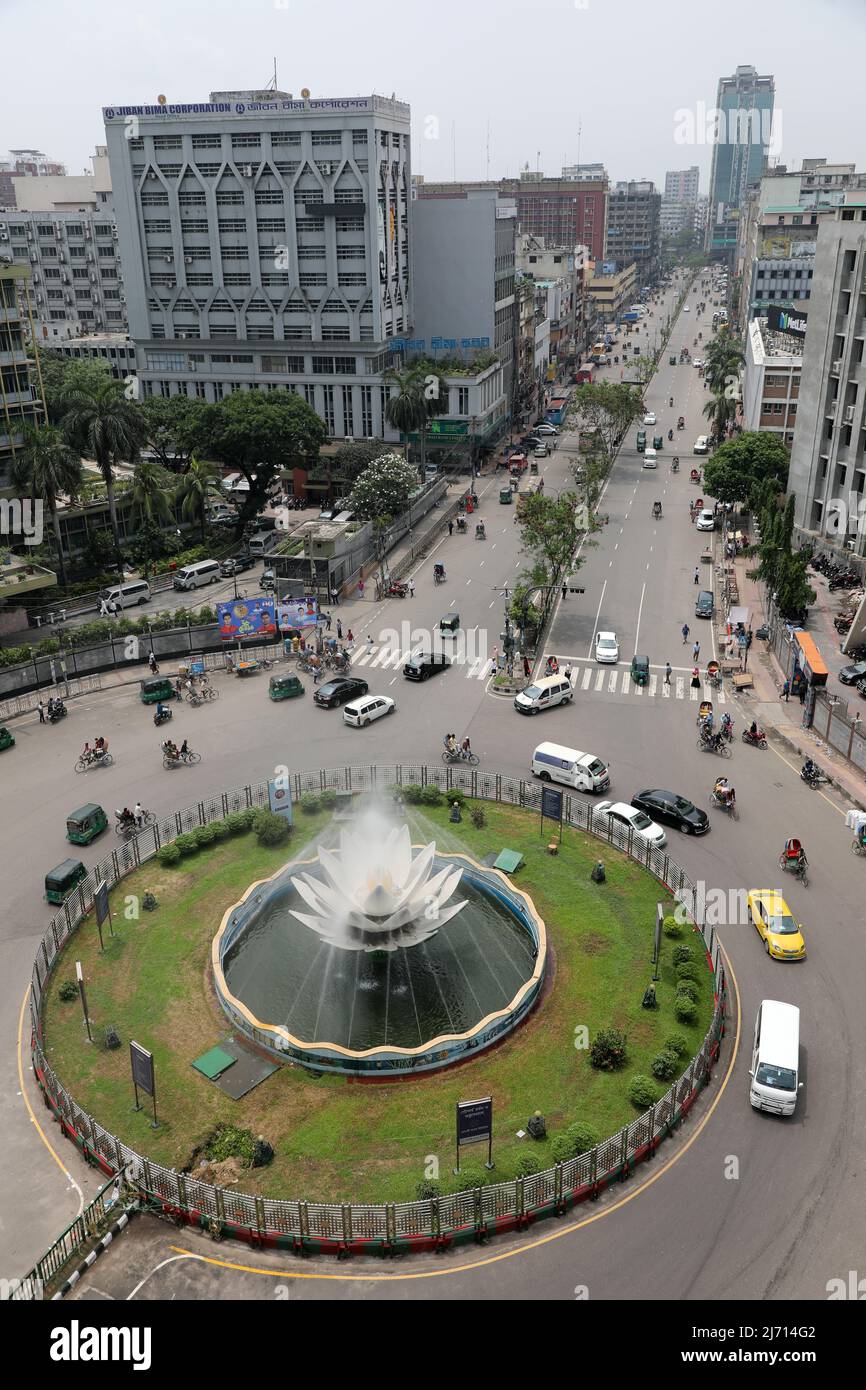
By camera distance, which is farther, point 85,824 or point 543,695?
point 543,695

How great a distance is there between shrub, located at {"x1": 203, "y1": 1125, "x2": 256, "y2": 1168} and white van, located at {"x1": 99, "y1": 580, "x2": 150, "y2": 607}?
2091 inches

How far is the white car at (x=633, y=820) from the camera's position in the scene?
148ft

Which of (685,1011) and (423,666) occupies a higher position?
(423,666)

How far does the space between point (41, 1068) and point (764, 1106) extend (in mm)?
22425

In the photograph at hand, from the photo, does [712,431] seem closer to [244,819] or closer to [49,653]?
[49,653]

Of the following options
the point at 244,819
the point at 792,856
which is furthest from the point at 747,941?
the point at 244,819

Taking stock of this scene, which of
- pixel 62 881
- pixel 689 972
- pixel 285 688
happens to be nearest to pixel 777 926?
pixel 689 972

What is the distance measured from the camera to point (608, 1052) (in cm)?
3262

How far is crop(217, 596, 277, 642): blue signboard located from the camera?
67.1 m

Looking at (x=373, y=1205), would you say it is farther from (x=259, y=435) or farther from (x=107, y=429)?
(x=259, y=435)

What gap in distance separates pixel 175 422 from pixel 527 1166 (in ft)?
277

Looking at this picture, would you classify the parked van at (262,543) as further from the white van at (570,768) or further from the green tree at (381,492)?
the white van at (570,768)

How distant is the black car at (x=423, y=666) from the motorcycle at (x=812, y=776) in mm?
23296

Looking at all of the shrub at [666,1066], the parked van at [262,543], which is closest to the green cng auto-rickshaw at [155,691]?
the parked van at [262,543]
